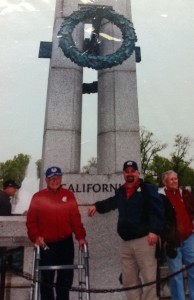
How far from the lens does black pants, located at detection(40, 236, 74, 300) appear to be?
3.68m

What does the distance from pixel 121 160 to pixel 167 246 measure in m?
2.59

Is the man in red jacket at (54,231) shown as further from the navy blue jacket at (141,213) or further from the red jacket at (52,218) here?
the navy blue jacket at (141,213)

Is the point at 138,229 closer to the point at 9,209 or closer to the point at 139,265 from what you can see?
the point at 139,265

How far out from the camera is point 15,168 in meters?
44.8

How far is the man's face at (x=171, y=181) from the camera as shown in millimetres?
4234

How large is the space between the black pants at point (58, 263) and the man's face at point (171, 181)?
5.25 ft

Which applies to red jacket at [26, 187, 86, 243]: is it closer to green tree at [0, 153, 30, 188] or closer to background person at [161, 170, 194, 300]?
background person at [161, 170, 194, 300]

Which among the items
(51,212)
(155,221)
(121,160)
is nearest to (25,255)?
(51,212)

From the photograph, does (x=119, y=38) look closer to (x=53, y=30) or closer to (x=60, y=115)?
(x=53, y=30)

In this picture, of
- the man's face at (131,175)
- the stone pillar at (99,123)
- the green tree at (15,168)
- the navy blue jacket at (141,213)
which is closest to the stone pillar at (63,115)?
the stone pillar at (99,123)

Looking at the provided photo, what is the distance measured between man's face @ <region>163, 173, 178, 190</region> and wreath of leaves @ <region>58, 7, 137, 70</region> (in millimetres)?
3091

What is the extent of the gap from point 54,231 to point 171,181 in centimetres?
179

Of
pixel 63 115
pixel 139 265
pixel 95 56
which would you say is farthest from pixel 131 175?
pixel 95 56

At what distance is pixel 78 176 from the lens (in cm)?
534
